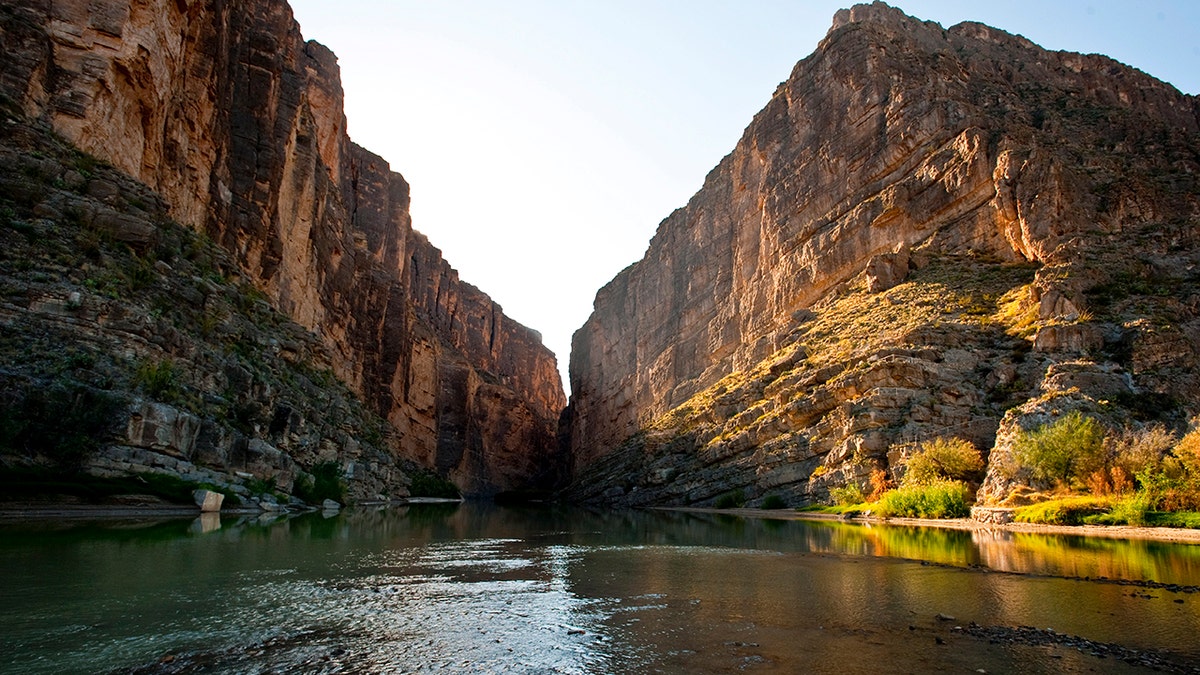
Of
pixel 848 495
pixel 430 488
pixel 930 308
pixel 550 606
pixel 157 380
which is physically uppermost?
pixel 930 308

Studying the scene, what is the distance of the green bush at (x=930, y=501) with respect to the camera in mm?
28844

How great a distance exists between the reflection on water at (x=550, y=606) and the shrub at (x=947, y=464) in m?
14.2

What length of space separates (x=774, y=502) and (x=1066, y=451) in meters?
19.0

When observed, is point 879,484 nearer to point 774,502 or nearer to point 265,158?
point 774,502

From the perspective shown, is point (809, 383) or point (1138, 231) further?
point (809, 383)

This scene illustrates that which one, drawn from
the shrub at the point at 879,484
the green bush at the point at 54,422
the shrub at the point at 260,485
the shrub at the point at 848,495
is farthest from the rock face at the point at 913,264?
the green bush at the point at 54,422

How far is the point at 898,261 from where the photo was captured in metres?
52.5

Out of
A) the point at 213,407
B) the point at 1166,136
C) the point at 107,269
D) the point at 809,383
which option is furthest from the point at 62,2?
the point at 1166,136

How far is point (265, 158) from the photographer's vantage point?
4609 centimetres

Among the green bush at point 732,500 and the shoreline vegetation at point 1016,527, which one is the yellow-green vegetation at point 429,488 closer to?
the green bush at point 732,500

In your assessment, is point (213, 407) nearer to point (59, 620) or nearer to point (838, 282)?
point (59, 620)

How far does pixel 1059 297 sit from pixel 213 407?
134ft

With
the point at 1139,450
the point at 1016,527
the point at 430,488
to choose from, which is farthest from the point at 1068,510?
the point at 430,488

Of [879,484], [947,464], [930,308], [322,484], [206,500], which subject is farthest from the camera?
[930,308]
